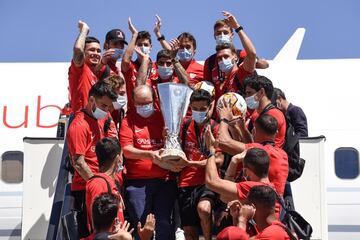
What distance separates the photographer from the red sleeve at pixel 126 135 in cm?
729

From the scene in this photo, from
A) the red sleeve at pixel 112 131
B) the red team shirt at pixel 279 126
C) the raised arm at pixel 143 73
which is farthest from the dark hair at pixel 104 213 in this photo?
the raised arm at pixel 143 73

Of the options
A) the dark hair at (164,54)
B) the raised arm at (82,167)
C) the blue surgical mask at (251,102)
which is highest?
the dark hair at (164,54)

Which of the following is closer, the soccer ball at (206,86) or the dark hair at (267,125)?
the dark hair at (267,125)

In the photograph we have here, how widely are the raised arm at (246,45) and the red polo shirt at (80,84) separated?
1.57 meters

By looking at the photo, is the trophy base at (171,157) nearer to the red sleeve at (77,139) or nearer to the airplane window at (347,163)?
the red sleeve at (77,139)

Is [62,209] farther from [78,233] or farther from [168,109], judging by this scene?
[168,109]

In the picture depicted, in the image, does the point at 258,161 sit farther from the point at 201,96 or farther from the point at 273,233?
the point at 201,96

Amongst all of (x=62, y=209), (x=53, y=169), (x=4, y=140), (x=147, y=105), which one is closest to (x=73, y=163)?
(x=62, y=209)

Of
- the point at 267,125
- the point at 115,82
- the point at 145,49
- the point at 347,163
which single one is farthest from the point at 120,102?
the point at 347,163

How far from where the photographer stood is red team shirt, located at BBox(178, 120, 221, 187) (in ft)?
23.3

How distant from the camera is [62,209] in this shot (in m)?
6.96

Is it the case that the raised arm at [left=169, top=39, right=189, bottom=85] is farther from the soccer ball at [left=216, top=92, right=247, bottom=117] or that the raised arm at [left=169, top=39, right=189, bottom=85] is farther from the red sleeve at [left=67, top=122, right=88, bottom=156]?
the red sleeve at [left=67, top=122, right=88, bottom=156]

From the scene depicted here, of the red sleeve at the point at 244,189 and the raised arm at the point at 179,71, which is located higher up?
the raised arm at the point at 179,71

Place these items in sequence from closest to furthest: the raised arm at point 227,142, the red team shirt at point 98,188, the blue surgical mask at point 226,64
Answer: the red team shirt at point 98,188 → the raised arm at point 227,142 → the blue surgical mask at point 226,64
